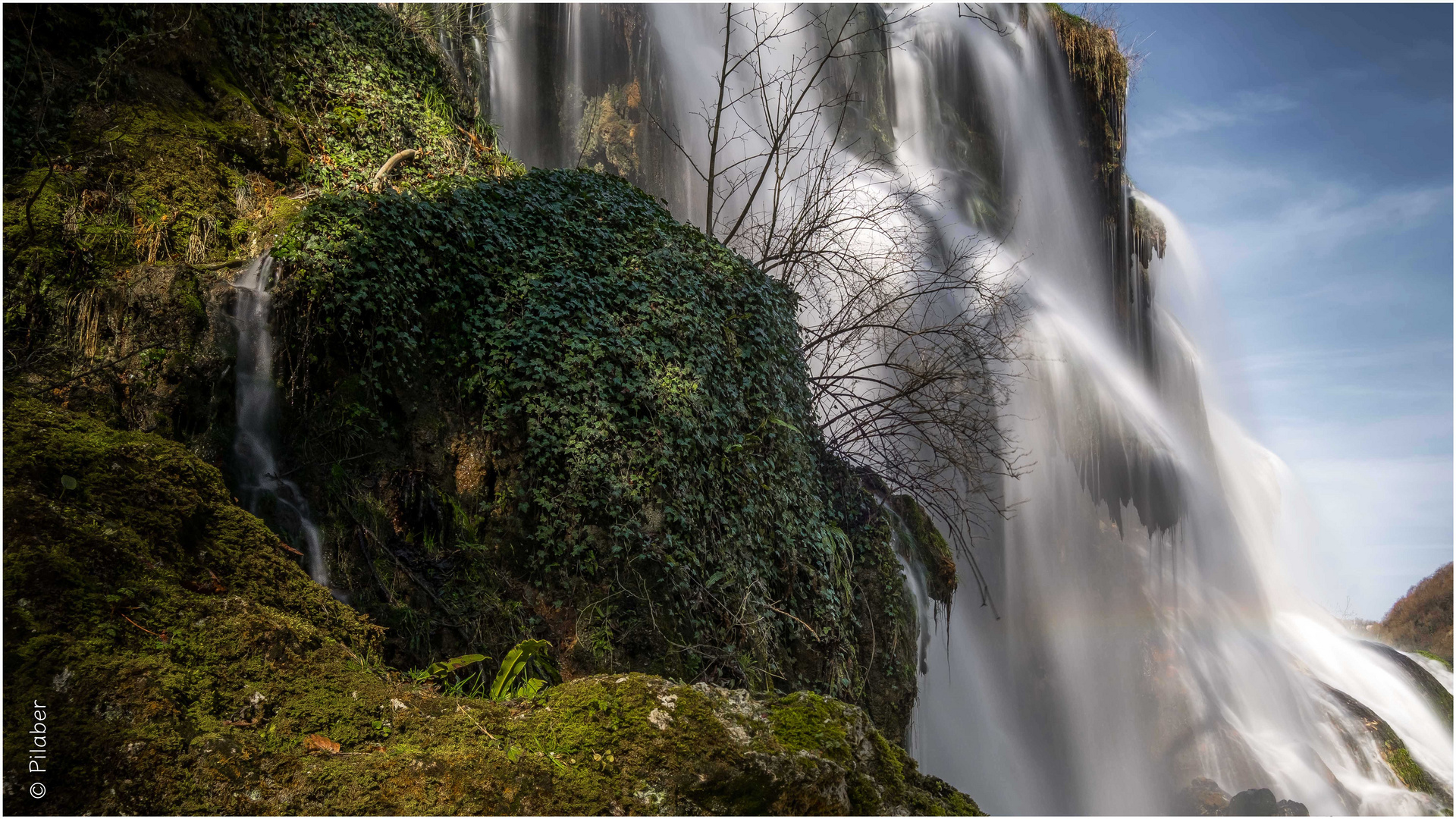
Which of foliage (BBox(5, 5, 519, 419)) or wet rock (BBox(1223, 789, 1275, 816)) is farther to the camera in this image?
wet rock (BBox(1223, 789, 1275, 816))

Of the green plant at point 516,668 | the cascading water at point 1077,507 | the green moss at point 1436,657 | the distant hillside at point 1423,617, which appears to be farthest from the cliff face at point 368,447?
the distant hillside at point 1423,617

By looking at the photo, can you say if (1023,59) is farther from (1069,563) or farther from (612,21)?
(1069,563)

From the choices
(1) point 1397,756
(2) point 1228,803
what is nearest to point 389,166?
(2) point 1228,803

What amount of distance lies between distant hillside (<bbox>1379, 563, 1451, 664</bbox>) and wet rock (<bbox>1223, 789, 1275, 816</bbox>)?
15805 mm

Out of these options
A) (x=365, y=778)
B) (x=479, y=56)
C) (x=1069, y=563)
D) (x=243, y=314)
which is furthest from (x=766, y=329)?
(x=1069, y=563)

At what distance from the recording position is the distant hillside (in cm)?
2341

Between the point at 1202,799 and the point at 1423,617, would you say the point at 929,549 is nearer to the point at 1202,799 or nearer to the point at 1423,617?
the point at 1202,799

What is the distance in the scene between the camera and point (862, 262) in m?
10.9

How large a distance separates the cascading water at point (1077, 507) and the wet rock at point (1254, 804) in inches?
46.9

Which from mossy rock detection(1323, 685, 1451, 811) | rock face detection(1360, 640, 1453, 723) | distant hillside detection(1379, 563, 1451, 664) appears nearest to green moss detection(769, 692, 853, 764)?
mossy rock detection(1323, 685, 1451, 811)

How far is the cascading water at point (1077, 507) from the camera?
39.0 ft

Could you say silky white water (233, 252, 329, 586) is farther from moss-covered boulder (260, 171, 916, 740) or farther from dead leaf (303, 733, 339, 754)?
dead leaf (303, 733, 339, 754)

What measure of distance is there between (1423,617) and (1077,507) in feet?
61.8

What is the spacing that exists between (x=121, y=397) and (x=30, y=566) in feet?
7.55
